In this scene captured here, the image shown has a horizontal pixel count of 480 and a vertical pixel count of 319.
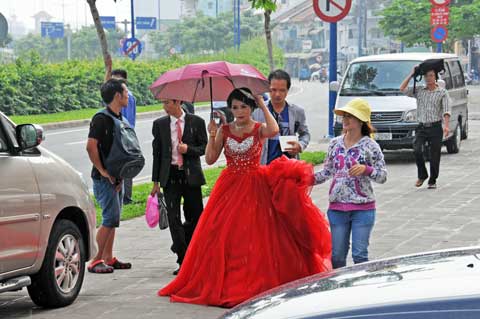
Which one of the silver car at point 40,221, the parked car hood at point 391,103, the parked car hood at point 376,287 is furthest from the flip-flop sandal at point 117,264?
the parked car hood at point 391,103

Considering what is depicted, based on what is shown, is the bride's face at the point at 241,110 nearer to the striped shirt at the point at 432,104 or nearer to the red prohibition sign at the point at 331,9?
the striped shirt at the point at 432,104

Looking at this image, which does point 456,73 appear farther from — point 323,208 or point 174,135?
point 174,135

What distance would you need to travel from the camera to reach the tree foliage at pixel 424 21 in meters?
59.5

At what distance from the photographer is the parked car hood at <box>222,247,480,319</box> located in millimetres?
3143

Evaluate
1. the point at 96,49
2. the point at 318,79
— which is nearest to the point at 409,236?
the point at 318,79

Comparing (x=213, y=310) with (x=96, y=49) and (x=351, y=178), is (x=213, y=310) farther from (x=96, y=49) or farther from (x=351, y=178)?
(x=96, y=49)

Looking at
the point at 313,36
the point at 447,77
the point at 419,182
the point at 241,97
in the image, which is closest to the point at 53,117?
the point at 447,77

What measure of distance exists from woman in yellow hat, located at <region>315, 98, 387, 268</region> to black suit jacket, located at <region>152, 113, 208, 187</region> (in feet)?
6.60

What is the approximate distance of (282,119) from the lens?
9.02 metres

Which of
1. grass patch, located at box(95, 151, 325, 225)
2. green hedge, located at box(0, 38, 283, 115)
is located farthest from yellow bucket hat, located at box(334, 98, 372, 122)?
green hedge, located at box(0, 38, 283, 115)

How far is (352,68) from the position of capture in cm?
2073

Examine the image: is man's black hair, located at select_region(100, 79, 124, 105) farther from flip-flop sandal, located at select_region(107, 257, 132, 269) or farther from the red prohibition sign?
the red prohibition sign

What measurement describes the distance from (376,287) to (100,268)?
662 cm

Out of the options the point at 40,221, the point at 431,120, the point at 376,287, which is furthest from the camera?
the point at 431,120
